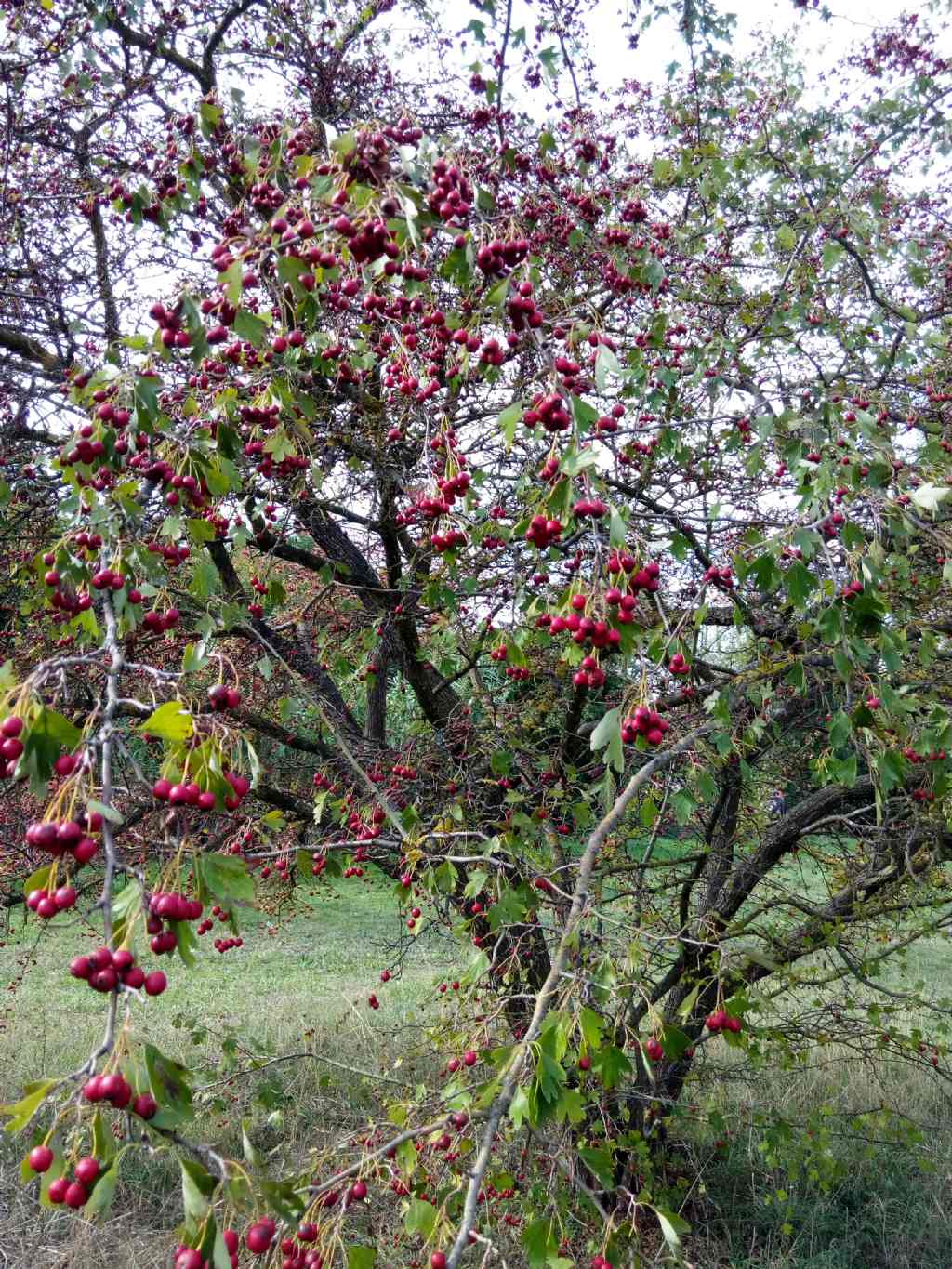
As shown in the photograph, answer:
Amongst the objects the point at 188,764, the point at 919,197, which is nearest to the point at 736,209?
the point at 919,197

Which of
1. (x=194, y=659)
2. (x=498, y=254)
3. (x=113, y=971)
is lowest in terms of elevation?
(x=113, y=971)

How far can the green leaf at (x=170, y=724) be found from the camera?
1.06 meters

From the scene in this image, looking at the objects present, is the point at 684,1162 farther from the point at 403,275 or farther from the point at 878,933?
the point at 403,275

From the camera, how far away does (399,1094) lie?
475cm

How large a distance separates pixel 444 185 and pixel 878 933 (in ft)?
10.5

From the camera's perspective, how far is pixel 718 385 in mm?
2623

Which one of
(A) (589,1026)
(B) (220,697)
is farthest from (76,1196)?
(A) (589,1026)

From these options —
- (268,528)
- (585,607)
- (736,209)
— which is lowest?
(585,607)

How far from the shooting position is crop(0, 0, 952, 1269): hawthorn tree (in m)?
1.41

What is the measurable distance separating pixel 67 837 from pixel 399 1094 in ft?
14.4

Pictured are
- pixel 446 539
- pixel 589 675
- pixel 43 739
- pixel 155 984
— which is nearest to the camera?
pixel 43 739

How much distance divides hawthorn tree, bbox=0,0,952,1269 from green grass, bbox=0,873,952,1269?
38cm

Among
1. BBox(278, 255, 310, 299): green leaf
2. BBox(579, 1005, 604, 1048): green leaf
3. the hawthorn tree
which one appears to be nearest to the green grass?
the hawthorn tree

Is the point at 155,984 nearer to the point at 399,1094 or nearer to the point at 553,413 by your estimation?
the point at 553,413
